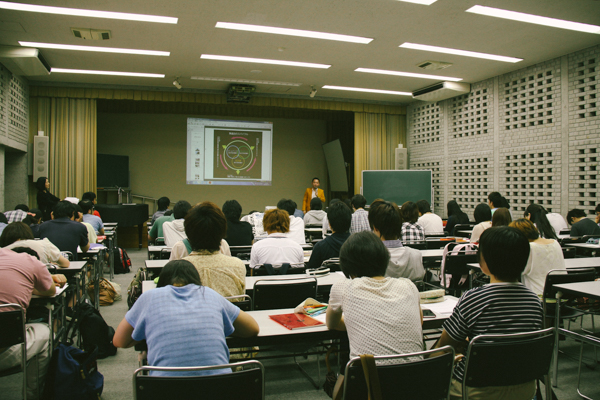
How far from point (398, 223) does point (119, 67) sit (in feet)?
21.0

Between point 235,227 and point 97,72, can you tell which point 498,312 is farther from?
point 97,72

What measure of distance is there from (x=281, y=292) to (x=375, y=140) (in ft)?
26.5

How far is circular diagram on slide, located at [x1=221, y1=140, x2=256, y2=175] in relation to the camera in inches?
371

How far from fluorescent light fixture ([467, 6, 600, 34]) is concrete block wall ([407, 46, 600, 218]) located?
866mm

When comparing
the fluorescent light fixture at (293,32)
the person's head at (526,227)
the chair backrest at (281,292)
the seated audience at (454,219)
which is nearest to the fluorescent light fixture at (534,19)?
the fluorescent light fixture at (293,32)

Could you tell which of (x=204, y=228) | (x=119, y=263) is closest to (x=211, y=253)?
(x=204, y=228)

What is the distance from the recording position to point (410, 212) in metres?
4.49

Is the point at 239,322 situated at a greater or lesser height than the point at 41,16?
lesser

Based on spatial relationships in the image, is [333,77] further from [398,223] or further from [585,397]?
[585,397]

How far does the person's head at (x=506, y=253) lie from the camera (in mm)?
1632

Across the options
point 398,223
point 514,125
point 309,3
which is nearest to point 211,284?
point 398,223

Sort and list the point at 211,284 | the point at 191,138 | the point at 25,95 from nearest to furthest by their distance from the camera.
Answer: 1. the point at 211,284
2. the point at 25,95
3. the point at 191,138

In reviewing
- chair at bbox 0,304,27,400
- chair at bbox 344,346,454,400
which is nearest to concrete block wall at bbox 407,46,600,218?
chair at bbox 344,346,454,400

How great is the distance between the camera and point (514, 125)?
297 inches
